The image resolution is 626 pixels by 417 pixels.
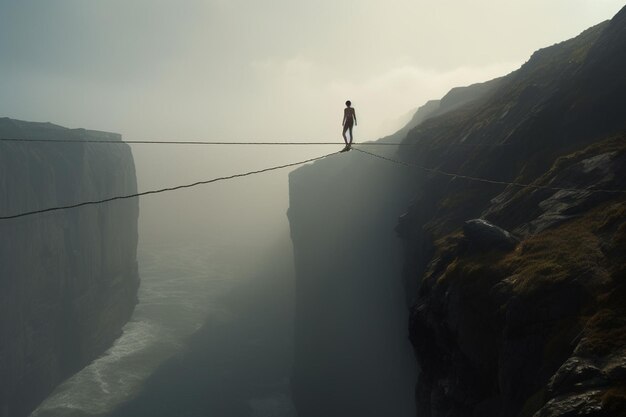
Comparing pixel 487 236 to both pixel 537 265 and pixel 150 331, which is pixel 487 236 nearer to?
pixel 537 265

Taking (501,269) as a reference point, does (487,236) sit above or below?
above

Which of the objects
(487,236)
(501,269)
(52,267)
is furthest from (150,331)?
(501,269)

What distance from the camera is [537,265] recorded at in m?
21.1

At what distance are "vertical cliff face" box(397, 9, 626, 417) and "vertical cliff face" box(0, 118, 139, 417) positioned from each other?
76.3 m

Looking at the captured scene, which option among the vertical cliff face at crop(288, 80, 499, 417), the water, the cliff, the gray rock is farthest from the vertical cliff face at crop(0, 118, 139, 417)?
the gray rock

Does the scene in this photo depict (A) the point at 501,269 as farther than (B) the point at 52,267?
No

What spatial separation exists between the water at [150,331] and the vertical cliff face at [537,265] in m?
58.4

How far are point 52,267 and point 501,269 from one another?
316 ft

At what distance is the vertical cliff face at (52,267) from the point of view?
80.4 m

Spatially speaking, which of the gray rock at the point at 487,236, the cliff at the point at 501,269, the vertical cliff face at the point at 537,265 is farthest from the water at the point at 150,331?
the gray rock at the point at 487,236

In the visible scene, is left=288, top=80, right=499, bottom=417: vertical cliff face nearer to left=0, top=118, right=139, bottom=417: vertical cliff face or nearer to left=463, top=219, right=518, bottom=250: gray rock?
left=463, top=219, right=518, bottom=250: gray rock

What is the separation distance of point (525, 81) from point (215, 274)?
13909 centimetres

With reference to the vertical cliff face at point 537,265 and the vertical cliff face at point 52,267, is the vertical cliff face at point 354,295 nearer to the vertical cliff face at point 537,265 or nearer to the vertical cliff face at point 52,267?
the vertical cliff face at point 537,265

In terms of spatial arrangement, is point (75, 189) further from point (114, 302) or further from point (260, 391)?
point (260, 391)
